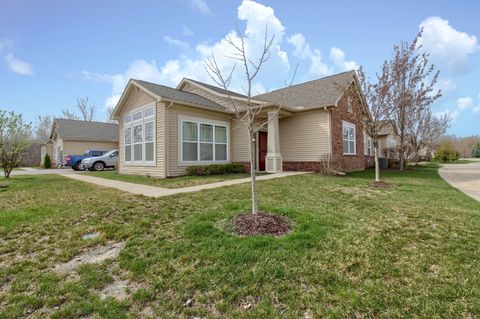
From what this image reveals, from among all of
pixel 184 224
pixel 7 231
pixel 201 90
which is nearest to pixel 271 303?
pixel 184 224

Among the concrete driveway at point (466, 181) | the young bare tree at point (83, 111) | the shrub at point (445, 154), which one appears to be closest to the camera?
the concrete driveway at point (466, 181)

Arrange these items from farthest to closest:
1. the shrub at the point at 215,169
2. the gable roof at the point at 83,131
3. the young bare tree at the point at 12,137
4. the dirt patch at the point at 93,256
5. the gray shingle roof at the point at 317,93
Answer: the gable roof at the point at 83,131 < the gray shingle roof at the point at 317,93 < the shrub at the point at 215,169 < the young bare tree at the point at 12,137 < the dirt patch at the point at 93,256

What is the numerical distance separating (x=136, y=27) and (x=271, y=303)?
13.3 meters

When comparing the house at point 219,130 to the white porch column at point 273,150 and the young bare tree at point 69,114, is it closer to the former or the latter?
the white porch column at point 273,150

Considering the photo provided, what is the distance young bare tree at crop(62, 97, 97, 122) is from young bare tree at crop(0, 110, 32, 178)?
4017cm

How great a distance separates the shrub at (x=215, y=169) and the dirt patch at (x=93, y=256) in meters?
8.11

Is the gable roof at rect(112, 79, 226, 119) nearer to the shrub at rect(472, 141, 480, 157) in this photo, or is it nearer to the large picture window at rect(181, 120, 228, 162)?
the large picture window at rect(181, 120, 228, 162)

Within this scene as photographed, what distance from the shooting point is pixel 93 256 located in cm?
357

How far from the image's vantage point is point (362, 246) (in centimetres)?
359

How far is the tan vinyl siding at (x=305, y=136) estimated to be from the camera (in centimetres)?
1330

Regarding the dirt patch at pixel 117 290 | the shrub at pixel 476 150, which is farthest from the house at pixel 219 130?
the shrub at pixel 476 150

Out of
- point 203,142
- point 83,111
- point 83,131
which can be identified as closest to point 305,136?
point 203,142

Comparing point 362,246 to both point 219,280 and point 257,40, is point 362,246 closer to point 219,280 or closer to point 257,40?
point 219,280

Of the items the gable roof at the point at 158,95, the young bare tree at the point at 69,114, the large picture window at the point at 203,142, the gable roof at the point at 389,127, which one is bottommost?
the large picture window at the point at 203,142
